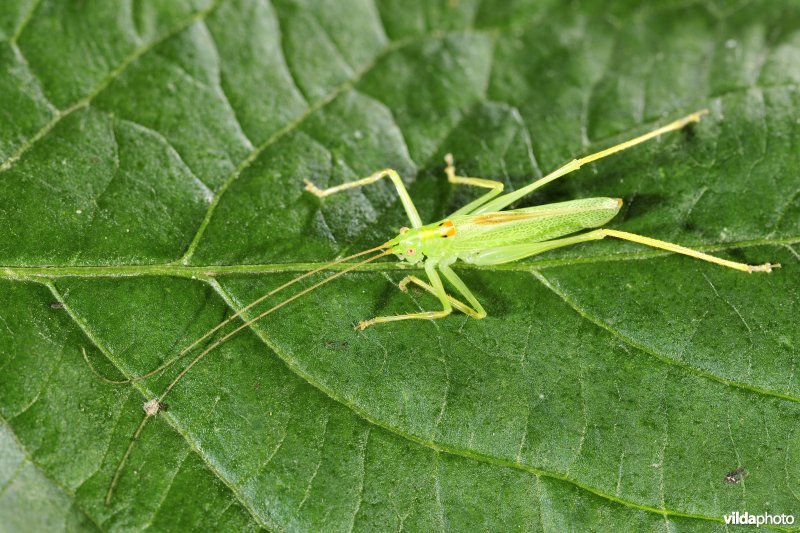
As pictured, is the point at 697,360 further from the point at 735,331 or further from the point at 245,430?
the point at 245,430

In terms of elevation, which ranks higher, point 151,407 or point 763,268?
point 151,407

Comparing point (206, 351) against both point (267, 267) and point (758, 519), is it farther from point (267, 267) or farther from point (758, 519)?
point (758, 519)

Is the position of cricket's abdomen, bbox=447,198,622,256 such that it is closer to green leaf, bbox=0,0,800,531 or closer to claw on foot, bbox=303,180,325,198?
green leaf, bbox=0,0,800,531

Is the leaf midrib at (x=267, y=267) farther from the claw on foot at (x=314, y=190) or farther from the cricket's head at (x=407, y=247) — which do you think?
the claw on foot at (x=314, y=190)

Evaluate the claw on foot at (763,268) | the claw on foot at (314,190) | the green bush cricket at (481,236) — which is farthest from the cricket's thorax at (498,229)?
the claw on foot at (763,268)

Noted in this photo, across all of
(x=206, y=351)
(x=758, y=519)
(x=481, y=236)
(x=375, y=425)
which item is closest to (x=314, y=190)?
(x=481, y=236)
